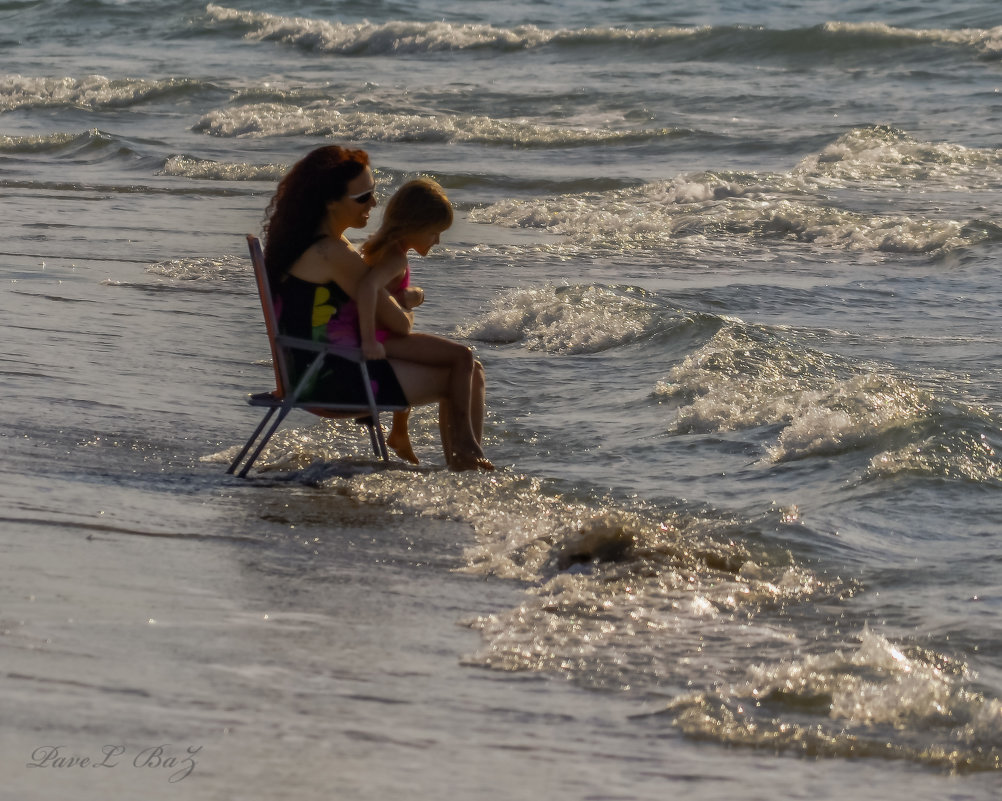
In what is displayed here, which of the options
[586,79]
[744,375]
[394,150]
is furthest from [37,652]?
[586,79]

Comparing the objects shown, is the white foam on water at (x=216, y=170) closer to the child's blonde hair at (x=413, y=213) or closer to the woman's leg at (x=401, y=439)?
the woman's leg at (x=401, y=439)

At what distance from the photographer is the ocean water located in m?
2.94

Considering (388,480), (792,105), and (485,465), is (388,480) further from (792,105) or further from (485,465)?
(792,105)

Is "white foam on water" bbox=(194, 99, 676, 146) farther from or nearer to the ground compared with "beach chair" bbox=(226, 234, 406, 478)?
nearer to the ground

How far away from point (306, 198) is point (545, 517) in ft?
4.56

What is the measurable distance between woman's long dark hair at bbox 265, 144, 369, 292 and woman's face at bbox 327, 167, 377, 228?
17 mm

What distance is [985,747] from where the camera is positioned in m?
3.07

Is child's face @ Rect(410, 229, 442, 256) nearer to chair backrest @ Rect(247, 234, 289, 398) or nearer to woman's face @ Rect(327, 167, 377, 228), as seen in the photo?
woman's face @ Rect(327, 167, 377, 228)

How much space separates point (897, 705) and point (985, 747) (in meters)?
0.23

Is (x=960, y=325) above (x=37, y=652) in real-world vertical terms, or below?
below

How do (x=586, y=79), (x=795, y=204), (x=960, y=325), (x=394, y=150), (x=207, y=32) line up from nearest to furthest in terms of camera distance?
(x=960, y=325)
(x=795, y=204)
(x=394, y=150)
(x=586, y=79)
(x=207, y=32)

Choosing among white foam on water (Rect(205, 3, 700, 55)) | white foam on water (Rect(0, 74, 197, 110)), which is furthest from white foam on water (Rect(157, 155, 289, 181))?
white foam on water (Rect(205, 3, 700, 55))
